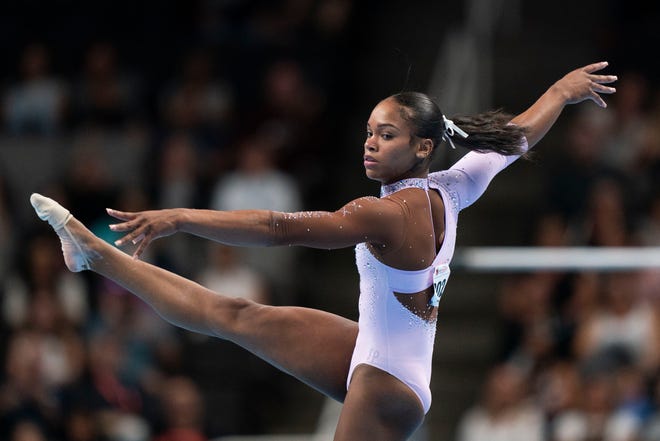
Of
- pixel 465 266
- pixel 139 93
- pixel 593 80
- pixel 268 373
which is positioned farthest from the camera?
pixel 139 93

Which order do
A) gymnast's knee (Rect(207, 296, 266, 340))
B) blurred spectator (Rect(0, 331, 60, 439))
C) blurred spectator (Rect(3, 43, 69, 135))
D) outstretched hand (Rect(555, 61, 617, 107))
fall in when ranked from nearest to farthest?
gymnast's knee (Rect(207, 296, 266, 340)), outstretched hand (Rect(555, 61, 617, 107)), blurred spectator (Rect(0, 331, 60, 439)), blurred spectator (Rect(3, 43, 69, 135))

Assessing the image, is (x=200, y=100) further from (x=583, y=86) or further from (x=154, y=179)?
(x=583, y=86)

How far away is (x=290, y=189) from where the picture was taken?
909cm

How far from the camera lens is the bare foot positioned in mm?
4664

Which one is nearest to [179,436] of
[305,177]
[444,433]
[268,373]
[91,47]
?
[268,373]

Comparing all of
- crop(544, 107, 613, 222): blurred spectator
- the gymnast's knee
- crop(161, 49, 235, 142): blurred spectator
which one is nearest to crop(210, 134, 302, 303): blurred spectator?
crop(161, 49, 235, 142): blurred spectator

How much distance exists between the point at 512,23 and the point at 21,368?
5.04 metres

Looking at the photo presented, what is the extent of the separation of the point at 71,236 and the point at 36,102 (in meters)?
5.69

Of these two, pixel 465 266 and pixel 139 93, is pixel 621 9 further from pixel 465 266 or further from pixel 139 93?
pixel 465 266

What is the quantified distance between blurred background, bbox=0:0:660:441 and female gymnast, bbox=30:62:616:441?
2.56 meters

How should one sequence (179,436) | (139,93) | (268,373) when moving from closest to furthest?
(179,436) < (268,373) < (139,93)

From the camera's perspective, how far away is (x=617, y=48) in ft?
31.1

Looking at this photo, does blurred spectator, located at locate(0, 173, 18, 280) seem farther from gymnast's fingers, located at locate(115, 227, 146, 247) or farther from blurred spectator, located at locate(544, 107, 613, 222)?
gymnast's fingers, located at locate(115, 227, 146, 247)

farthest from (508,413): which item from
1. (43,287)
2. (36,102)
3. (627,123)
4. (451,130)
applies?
(36,102)
